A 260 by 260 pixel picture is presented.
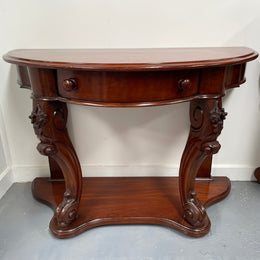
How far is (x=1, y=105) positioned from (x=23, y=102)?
0.45 feet

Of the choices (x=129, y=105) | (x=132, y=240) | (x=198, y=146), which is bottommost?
(x=132, y=240)

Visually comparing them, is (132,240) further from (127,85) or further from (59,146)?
(127,85)

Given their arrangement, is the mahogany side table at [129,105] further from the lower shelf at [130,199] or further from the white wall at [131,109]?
the white wall at [131,109]

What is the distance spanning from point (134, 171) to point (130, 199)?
24cm

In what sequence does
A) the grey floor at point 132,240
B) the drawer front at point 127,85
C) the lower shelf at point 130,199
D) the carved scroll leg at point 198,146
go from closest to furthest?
the drawer front at point 127,85
the carved scroll leg at point 198,146
the grey floor at point 132,240
the lower shelf at point 130,199

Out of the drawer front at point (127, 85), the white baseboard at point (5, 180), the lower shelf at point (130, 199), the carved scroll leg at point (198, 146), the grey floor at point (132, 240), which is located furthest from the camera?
the white baseboard at point (5, 180)

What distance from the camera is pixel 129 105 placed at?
799mm

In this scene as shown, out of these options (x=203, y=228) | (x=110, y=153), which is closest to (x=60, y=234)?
(x=110, y=153)

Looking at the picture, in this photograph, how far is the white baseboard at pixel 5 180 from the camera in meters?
1.42

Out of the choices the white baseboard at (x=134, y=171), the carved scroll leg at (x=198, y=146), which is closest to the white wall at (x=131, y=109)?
the white baseboard at (x=134, y=171)

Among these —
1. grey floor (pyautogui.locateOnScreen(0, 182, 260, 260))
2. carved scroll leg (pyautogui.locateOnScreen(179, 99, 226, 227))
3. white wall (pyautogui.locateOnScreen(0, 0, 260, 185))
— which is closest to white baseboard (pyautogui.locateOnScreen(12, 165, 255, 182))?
white wall (pyautogui.locateOnScreen(0, 0, 260, 185))

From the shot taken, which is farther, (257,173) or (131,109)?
(257,173)

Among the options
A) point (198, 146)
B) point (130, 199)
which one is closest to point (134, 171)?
point (130, 199)
